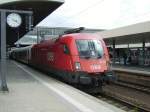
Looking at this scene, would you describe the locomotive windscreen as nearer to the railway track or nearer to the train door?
the train door

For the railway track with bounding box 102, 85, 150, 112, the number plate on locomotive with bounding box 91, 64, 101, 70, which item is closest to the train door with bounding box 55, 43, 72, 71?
the number plate on locomotive with bounding box 91, 64, 101, 70

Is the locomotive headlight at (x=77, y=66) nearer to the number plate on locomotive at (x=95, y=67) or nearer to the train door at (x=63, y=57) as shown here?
the train door at (x=63, y=57)

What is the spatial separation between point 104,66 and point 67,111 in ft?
26.5

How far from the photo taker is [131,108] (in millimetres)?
13906

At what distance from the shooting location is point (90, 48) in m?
18.2

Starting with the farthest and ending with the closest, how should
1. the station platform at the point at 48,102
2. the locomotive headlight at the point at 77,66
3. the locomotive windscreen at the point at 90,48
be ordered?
1. the locomotive windscreen at the point at 90,48
2. the locomotive headlight at the point at 77,66
3. the station platform at the point at 48,102

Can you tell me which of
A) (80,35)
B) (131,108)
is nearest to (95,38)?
(80,35)

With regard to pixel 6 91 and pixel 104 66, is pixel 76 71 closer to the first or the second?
pixel 104 66

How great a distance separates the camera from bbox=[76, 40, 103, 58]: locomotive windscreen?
17969 mm

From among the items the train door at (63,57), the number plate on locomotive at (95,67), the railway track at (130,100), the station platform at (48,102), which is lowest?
the railway track at (130,100)

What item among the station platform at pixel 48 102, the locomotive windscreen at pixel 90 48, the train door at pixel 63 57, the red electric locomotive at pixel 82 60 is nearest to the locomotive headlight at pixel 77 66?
the red electric locomotive at pixel 82 60

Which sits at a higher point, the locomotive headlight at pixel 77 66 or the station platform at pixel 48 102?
the locomotive headlight at pixel 77 66

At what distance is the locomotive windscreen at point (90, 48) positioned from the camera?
1797 cm

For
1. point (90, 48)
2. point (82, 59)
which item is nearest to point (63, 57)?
point (82, 59)
